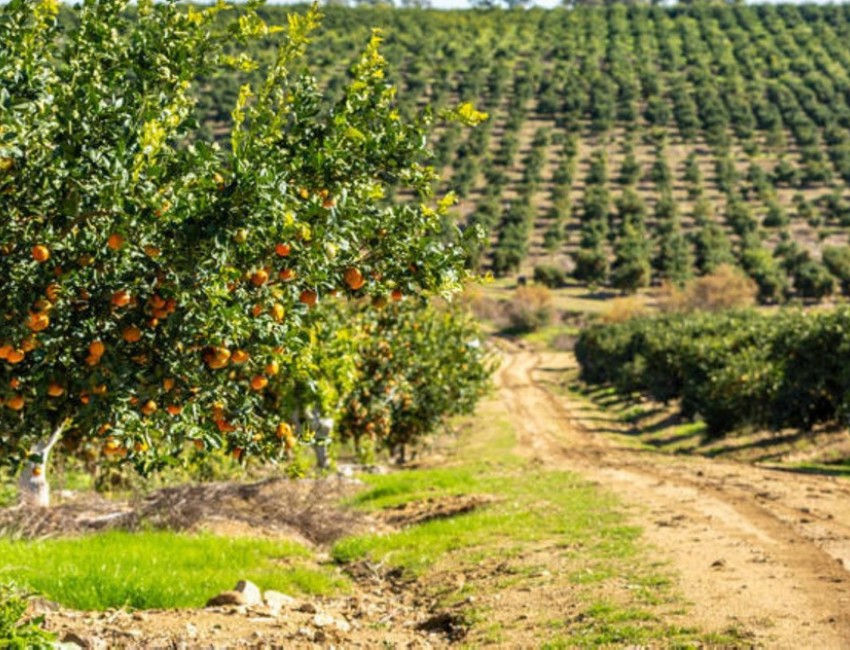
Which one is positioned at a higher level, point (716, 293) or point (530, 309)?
point (716, 293)

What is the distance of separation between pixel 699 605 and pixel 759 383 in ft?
90.2

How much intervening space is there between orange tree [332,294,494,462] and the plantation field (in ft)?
226

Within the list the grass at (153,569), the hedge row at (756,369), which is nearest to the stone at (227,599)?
the grass at (153,569)

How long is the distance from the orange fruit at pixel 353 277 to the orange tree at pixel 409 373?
17695mm

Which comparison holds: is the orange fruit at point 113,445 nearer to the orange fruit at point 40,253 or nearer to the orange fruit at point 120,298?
the orange fruit at point 120,298

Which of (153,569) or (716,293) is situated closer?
(153,569)

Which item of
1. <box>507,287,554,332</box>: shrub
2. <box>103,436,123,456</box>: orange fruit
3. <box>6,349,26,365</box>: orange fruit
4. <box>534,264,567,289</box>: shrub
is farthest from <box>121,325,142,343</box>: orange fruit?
<box>534,264,567,289</box>: shrub

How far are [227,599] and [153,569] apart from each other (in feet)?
4.83

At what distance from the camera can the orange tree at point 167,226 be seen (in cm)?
562

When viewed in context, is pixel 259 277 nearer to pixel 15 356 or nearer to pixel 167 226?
pixel 167 226

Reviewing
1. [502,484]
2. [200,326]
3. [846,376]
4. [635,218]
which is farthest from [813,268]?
[200,326]

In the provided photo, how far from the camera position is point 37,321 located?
5625 mm

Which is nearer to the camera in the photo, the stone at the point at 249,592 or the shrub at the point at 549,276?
the stone at the point at 249,592

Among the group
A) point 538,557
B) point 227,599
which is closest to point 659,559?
point 538,557
